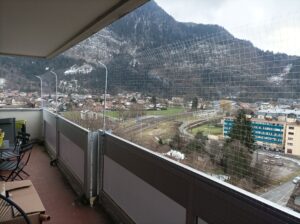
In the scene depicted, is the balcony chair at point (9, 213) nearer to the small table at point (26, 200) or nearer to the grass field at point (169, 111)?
the small table at point (26, 200)

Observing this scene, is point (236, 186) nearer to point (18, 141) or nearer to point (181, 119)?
point (181, 119)

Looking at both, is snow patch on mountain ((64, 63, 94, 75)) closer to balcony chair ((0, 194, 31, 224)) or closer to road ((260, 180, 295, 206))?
balcony chair ((0, 194, 31, 224))

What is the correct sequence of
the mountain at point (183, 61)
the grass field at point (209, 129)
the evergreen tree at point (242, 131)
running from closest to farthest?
the mountain at point (183, 61)
the evergreen tree at point (242, 131)
the grass field at point (209, 129)

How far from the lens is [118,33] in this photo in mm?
2932

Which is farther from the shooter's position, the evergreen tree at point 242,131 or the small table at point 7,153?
the small table at point 7,153

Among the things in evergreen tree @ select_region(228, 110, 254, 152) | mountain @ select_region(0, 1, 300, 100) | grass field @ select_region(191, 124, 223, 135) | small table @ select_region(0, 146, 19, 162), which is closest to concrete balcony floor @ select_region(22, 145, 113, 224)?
small table @ select_region(0, 146, 19, 162)

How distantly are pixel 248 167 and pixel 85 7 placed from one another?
6.37 feet

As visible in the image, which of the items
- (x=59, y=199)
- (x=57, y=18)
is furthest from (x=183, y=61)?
(x=59, y=199)

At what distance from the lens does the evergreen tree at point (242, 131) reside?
1358 mm

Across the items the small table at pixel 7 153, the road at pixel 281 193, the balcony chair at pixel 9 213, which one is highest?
the road at pixel 281 193

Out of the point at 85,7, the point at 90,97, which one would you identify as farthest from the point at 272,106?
the point at 90,97

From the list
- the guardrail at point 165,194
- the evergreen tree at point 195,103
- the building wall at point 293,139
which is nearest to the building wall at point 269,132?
the building wall at point 293,139

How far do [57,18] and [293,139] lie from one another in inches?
101

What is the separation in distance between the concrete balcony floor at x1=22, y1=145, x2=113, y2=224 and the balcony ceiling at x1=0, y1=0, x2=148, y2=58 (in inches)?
84.3
